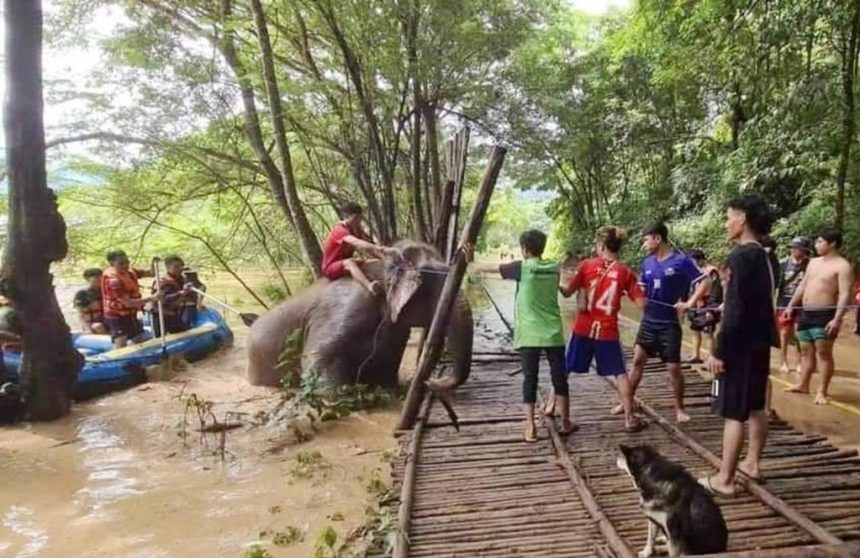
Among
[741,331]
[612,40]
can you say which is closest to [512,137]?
[612,40]

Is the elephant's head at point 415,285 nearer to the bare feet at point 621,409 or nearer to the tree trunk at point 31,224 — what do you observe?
the bare feet at point 621,409

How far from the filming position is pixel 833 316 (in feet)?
19.7

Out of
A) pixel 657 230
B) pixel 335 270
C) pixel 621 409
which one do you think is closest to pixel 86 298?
pixel 335 270

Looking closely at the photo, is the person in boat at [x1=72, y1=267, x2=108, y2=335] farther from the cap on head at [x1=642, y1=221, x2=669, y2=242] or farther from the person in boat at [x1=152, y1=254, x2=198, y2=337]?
→ the cap on head at [x1=642, y1=221, x2=669, y2=242]

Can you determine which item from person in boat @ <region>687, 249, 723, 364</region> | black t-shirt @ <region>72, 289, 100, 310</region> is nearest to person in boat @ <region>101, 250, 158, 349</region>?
black t-shirt @ <region>72, 289, 100, 310</region>

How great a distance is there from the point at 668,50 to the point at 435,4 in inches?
207

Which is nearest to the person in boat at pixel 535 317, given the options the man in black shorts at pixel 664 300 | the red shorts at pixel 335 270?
the man in black shorts at pixel 664 300

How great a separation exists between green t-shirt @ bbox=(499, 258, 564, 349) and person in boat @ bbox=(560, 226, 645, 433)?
0.20 meters

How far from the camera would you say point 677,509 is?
120 inches

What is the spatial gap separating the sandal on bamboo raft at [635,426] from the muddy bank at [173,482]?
6.58ft

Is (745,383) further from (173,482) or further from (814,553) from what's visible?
(173,482)

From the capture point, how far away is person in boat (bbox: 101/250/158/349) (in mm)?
9328

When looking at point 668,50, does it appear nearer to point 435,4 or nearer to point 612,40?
point 612,40

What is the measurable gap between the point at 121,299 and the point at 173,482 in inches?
189
